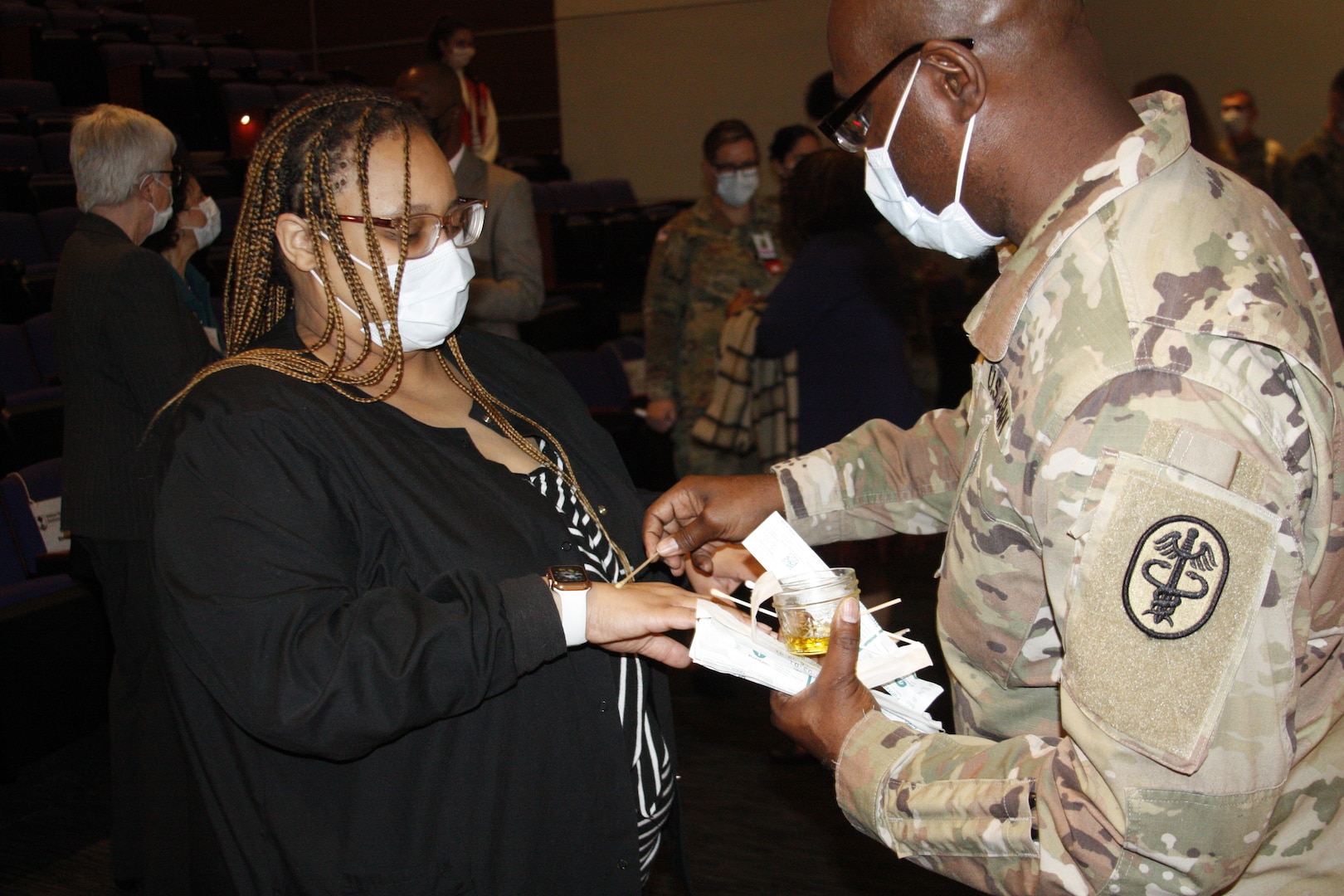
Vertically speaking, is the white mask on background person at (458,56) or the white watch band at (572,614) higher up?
the white mask on background person at (458,56)

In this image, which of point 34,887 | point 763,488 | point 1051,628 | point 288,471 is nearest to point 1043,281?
point 1051,628

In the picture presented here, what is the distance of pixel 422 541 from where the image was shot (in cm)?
135

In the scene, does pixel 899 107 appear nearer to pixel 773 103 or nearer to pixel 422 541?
pixel 422 541

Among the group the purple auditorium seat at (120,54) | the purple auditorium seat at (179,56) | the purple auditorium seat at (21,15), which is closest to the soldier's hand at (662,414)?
the purple auditorium seat at (120,54)

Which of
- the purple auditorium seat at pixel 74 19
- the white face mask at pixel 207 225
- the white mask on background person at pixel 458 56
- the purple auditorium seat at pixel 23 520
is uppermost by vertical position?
the purple auditorium seat at pixel 74 19

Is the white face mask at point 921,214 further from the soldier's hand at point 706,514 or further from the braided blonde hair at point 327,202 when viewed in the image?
the braided blonde hair at point 327,202

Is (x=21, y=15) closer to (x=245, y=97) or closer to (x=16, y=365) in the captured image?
(x=245, y=97)

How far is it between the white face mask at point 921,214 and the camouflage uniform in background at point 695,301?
7.26 feet

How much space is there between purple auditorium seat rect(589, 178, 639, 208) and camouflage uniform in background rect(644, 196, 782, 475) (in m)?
6.22

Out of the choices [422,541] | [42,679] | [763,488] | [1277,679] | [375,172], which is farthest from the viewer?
[42,679]

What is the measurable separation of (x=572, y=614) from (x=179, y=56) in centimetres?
938

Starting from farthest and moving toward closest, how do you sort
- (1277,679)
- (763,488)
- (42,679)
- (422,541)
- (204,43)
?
1. (204,43)
2. (42,679)
3. (763,488)
4. (422,541)
5. (1277,679)

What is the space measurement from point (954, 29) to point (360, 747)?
3.55ft

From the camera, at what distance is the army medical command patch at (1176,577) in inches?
34.9
